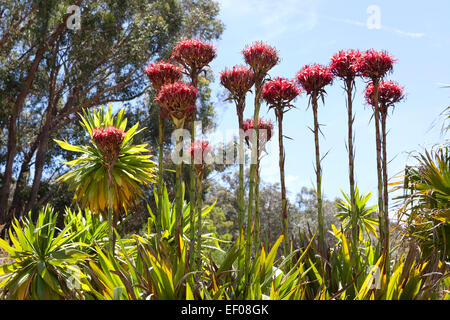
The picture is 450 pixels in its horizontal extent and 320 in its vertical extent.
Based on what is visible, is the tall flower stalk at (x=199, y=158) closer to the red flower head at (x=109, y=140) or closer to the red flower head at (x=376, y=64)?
the red flower head at (x=109, y=140)

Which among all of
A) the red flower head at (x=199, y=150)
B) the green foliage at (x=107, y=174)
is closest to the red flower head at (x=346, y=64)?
the red flower head at (x=199, y=150)

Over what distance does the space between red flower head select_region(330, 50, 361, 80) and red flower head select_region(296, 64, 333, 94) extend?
0.07 m

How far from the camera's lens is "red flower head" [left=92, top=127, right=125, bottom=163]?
3.76 metres

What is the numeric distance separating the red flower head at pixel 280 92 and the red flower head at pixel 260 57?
1.23ft

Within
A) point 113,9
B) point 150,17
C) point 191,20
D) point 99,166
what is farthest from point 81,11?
point 99,166

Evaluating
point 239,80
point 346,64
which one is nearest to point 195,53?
point 239,80

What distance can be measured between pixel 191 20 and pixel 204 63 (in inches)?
687

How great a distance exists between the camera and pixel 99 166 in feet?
21.2

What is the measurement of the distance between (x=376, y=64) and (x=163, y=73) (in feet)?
5.73

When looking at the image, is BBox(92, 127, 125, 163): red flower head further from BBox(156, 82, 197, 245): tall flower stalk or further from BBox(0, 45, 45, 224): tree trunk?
BBox(0, 45, 45, 224): tree trunk

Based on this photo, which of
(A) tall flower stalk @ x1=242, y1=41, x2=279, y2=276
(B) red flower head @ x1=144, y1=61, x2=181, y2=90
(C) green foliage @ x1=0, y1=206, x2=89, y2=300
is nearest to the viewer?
Answer: (A) tall flower stalk @ x1=242, y1=41, x2=279, y2=276

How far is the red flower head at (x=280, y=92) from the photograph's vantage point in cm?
378

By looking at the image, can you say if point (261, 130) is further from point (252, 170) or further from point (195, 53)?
point (195, 53)

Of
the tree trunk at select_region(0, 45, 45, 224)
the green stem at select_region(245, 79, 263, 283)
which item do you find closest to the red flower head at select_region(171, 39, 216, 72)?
the green stem at select_region(245, 79, 263, 283)
